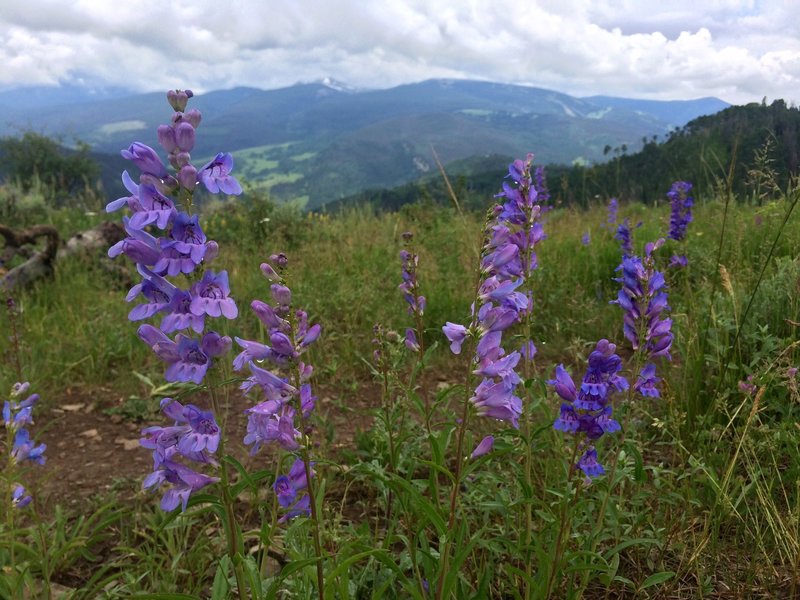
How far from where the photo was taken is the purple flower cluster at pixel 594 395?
5.57 ft

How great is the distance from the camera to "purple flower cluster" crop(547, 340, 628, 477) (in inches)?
66.8

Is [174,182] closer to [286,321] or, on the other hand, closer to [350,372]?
[286,321]

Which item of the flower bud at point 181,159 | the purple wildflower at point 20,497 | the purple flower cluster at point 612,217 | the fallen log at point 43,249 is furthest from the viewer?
the purple flower cluster at point 612,217

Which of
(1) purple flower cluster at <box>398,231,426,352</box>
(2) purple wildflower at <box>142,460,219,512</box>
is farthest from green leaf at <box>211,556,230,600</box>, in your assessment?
(1) purple flower cluster at <box>398,231,426,352</box>

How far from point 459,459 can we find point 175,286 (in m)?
0.91

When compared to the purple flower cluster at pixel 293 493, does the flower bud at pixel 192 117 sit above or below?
above

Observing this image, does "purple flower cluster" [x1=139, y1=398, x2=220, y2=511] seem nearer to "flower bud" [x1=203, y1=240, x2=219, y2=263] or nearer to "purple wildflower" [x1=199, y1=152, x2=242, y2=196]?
"flower bud" [x1=203, y1=240, x2=219, y2=263]

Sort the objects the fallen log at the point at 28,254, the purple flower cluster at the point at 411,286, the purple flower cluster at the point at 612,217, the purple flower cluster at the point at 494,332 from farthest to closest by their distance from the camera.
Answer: the purple flower cluster at the point at 612,217 < the fallen log at the point at 28,254 < the purple flower cluster at the point at 411,286 < the purple flower cluster at the point at 494,332

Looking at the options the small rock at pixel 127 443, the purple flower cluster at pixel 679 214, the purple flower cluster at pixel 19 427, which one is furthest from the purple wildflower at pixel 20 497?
the purple flower cluster at pixel 679 214

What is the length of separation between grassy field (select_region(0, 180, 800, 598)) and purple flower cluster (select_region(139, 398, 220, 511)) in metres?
0.06

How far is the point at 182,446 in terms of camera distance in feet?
4.73

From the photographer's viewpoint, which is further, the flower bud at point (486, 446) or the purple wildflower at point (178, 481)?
the flower bud at point (486, 446)

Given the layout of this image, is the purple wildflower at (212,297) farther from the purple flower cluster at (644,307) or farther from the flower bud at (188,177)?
the purple flower cluster at (644,307)

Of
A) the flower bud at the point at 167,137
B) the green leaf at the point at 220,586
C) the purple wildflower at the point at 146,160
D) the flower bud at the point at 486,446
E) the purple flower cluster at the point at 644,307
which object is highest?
the flower bud at the point at 167,137
